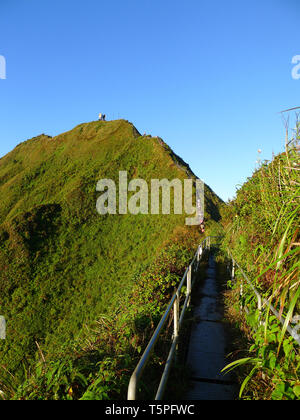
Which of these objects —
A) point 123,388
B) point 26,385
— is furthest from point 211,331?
point 26,385

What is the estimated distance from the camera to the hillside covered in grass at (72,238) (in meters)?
22.0

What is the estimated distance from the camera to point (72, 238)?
3503 centimetres

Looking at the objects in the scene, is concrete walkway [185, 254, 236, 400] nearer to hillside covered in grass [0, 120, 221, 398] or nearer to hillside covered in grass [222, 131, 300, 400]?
hillside covered in grass [222, 131, 300, 400]

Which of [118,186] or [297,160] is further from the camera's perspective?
[118,186]

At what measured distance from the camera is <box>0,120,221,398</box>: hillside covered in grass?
72.2 ft

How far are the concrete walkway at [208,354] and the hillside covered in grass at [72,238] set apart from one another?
1070 mm
